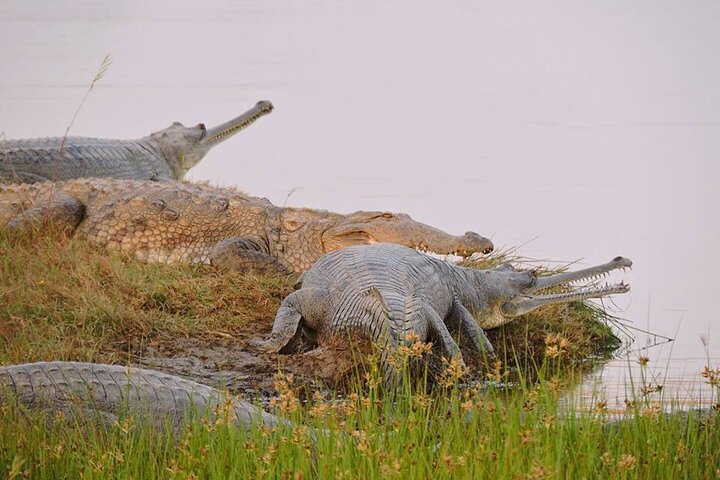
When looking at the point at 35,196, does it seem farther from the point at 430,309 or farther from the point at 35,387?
the point at 35,387

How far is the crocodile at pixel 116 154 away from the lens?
11242 mm

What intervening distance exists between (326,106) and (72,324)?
9690mm

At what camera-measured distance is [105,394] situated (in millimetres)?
4984

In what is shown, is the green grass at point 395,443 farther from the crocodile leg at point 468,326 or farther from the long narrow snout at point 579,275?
the long narrow snout at point 579,275

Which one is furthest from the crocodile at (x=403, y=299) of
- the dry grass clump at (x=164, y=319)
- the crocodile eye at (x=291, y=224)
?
the crocodile eye at (x=291, y=224)

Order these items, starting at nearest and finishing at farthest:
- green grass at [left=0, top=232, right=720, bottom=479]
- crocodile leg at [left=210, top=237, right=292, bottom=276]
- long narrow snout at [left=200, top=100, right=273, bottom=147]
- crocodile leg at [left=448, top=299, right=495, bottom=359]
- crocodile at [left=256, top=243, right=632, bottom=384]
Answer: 1. green grass at [left=0, top=232, right=720, bottom=479]
2. crocodile at [left=256, top=243, right=632, bottom=384]
3. crocodile leg at [left=448, top=299, right=495, bottom=359]
4. crocodile leg at [left=210, top=237, right=292, bottom=276]
5. long narrow snout at [left=200, top=100, right=273, bottom=147]

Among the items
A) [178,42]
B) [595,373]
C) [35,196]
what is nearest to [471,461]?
[595,373]

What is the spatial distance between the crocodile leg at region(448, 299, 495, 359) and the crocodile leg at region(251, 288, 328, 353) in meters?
0.92

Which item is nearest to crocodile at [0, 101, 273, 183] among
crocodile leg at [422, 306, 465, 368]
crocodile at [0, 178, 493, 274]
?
crocodile at [0, 178, 493, 274]

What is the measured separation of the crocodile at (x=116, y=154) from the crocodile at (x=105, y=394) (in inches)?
209

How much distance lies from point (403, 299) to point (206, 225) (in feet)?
9.36

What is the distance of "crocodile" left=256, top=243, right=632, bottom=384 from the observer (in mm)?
7016

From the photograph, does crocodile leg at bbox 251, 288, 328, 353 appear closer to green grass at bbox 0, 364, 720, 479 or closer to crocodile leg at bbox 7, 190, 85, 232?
green grass at bbox 0, 364, 720, 479

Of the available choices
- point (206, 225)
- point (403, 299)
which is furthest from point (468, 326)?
point (206, 225)
